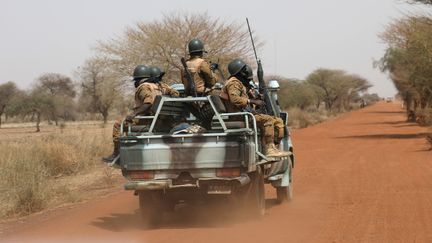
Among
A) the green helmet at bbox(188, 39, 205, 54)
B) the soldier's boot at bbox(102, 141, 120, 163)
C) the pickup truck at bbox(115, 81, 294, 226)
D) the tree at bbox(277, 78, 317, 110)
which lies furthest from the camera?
the tree at bbox(277, 78, 317, 110)

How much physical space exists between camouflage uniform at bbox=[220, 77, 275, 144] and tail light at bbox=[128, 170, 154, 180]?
1.51 meters

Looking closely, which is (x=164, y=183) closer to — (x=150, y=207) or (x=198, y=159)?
(x=198, y=159)

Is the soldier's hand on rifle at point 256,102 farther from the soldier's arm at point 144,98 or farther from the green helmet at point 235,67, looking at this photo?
the soldier's arm at point 144,98

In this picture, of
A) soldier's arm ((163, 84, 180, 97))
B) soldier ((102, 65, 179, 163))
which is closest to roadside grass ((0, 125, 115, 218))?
soldier ((102, 65, 179, 163))

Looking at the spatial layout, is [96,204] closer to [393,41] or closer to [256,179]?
[256,179]

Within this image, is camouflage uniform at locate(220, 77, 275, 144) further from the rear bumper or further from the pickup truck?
the rear bumper

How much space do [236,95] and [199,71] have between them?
0.90 meters

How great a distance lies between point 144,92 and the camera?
936cm

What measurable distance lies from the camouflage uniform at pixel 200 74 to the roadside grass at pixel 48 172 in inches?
138

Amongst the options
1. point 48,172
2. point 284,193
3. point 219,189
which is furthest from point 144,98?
point 48,172

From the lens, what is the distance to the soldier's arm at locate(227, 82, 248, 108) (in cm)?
898

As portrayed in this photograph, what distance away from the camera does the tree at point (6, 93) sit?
Answer: 72125 mm

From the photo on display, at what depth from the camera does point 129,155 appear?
843 centimetres

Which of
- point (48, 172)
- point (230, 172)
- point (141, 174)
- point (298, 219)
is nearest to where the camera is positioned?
point (230, 172)
